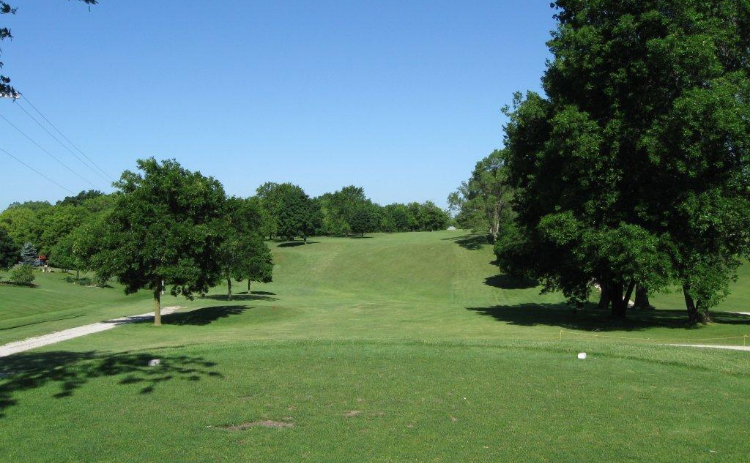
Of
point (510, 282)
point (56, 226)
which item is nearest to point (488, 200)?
point (510, 282)

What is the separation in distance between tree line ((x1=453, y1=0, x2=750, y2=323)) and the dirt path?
22.4 metres

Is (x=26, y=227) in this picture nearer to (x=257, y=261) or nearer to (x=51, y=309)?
(x=51, y=309)

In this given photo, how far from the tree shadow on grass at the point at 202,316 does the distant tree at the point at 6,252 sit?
49.1m

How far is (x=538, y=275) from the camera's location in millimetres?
33219

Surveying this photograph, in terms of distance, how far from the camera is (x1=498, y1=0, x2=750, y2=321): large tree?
22594 millimetres

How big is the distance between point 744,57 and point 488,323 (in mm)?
18116

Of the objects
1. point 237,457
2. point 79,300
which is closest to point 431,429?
point 237,457

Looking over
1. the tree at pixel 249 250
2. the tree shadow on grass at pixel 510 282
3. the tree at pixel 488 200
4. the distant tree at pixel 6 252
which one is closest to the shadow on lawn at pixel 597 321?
the tree at pixel 249 250

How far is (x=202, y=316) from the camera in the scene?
124 feet

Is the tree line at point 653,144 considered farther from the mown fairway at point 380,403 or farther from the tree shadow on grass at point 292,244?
the tree shadow on grass at point 292,244

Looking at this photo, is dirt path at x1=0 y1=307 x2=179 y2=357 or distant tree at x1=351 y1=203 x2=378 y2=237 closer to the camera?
dirt path at x1=0 y1=307 x2=179 y2=357

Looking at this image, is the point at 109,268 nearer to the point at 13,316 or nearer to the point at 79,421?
the point at 13,316

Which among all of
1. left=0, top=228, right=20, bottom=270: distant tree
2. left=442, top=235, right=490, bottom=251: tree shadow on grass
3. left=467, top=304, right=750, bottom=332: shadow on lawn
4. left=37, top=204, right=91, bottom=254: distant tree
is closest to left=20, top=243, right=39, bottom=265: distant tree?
left=37, top=204, right=91, bottom=254: distant tree

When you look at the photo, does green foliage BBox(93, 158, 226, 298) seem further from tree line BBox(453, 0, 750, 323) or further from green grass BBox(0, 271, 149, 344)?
tree line BBox(453, 0, 750, 323)
